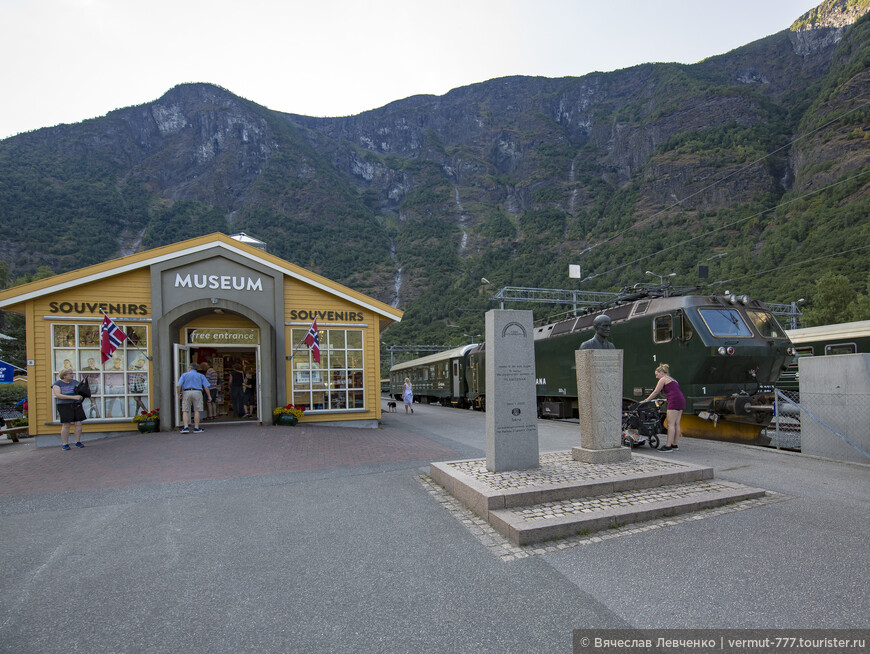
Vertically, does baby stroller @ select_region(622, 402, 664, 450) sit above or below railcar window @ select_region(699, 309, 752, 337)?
below

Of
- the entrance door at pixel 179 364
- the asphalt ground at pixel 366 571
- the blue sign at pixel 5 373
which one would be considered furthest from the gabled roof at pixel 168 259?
the asphalt ground at pixel 366 571

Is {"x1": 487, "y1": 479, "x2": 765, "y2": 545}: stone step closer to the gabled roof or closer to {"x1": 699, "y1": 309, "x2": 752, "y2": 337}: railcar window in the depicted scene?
{"x1": 699, "y1": 309, "x2": 752, "y2": 337}: railcar window

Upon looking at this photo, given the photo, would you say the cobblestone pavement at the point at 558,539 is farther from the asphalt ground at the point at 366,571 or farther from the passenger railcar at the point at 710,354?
the passenger railcar at the point at 710,354

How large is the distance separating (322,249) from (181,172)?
54.8 metres

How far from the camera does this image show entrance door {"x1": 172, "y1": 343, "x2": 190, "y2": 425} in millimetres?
11794

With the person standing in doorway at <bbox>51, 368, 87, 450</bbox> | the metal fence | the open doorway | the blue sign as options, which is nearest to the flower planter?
the person standing in doorway at <bbox>51, 368, 87, 450</bbox>

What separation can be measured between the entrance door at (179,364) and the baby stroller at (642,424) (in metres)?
10.5

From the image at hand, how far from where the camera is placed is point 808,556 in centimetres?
377

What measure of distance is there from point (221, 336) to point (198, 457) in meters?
5.36

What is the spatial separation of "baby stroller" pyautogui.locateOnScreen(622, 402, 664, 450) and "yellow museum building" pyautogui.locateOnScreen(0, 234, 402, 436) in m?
7.28

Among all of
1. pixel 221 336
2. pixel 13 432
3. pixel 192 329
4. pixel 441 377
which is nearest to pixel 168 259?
pixel 192 329

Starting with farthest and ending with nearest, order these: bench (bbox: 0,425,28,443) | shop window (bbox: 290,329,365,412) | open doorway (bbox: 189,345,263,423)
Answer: open doorway (bbox: 189,345,263,423) < shop window (bbox: 290,329,365,412) < bench (bbox: 0,425,28,443)

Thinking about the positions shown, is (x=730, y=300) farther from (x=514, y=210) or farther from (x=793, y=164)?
(x=514, y=210)

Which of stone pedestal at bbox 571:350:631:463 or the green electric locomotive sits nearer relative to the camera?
stone pedestal at bbox 571:350:631:463
